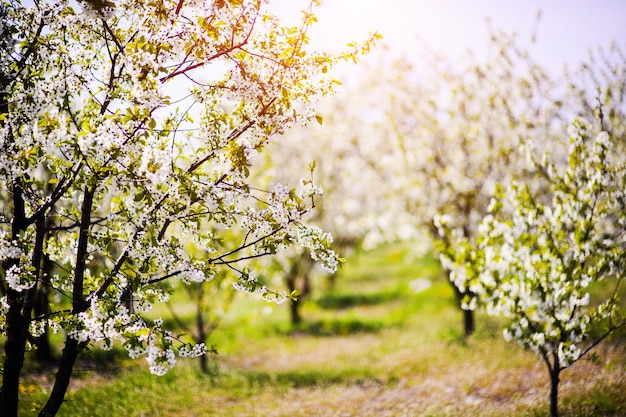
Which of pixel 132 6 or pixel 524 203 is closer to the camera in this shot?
pixel 132 6

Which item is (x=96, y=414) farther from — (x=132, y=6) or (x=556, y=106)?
(x=556, y=106)

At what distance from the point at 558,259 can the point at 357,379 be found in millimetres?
5941

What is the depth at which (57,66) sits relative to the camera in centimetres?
507

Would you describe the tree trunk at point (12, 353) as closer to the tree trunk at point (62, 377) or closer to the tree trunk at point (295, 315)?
the tree trunk at point (62, 377)

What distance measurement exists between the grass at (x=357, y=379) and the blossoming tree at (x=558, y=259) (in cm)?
150

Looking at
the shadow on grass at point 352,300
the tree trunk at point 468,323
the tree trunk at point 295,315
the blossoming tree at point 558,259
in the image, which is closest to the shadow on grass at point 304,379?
the tree trunk at point 468,323

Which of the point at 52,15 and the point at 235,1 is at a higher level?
the point at 52,15

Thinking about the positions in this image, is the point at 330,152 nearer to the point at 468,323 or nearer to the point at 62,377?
the point at 468,323

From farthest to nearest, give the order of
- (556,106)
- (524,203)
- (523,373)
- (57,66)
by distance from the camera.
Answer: (556,106)
(523,373)
(524,203)
(57,66)

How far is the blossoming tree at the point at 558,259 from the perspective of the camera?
6.96 metres

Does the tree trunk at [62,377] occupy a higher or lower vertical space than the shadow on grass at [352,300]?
lower

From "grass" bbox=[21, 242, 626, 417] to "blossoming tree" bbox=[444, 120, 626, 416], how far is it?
150 centimetres

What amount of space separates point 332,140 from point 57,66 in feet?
61.5

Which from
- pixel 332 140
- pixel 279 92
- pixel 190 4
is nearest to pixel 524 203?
pixel 279 92
